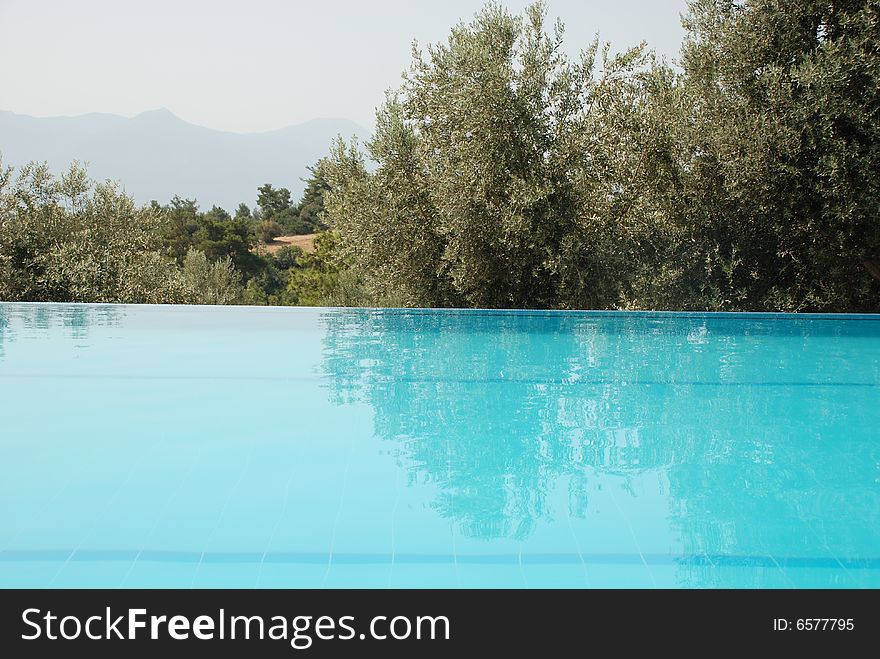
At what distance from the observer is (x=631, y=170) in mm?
10773

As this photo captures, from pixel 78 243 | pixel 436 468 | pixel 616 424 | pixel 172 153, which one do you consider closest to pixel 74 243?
pixel 78 243

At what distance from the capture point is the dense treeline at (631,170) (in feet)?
31.5

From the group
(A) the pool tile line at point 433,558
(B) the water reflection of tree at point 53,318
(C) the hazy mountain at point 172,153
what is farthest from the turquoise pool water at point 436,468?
(C) the hazy mountain at point 172,153

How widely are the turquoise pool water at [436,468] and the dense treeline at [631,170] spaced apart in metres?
4.09

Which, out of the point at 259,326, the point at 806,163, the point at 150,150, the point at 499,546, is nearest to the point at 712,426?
the point at 499,546

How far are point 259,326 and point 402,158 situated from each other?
4617 mm

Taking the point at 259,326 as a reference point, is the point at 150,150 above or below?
above

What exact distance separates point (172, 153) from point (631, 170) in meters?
111

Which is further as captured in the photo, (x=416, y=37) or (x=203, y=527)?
(x=416, y=37)
